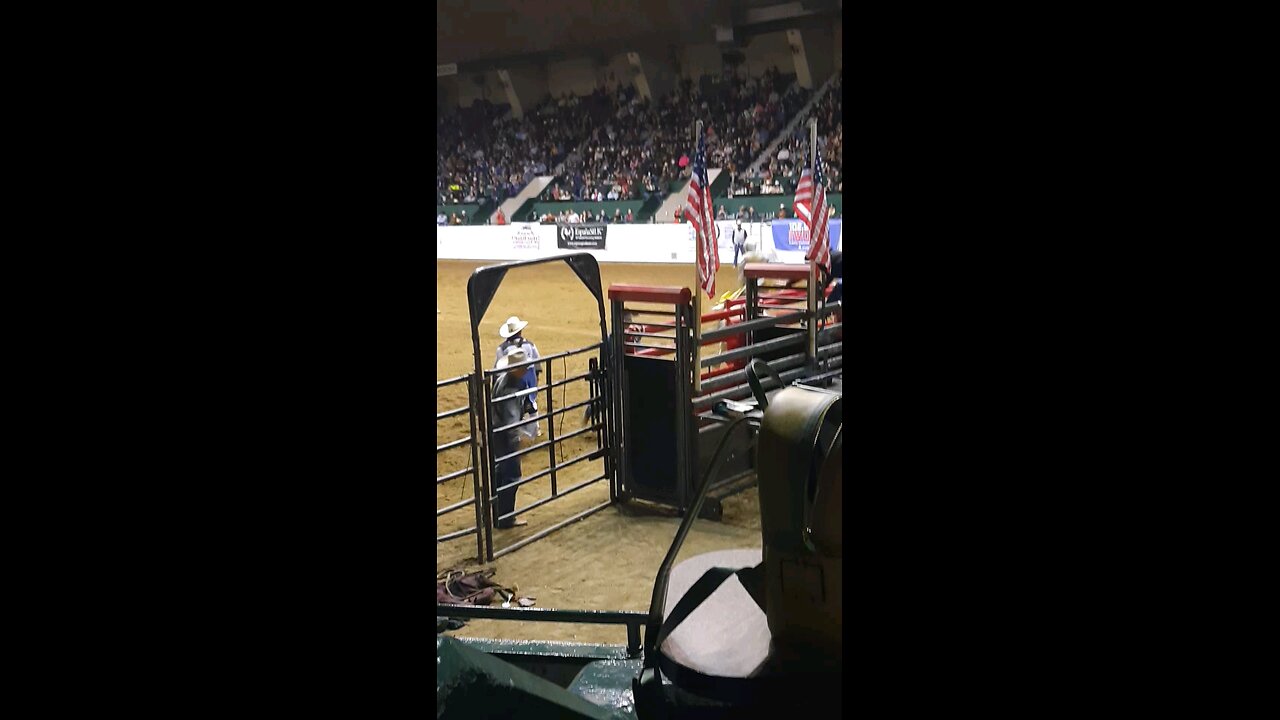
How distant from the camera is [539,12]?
27891 mm

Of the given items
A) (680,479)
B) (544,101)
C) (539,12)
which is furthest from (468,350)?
(544,101)

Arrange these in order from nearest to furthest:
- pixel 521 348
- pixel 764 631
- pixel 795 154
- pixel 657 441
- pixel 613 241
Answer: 1. pixel 764 631
2. pixel 521 348
3. pixel 657 441
4. pixel 613 241
5. pixel 795 154

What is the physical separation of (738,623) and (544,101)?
103 feet

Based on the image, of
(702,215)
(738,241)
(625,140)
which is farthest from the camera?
(625,140)

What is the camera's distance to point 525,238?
→ 23500 millimetres

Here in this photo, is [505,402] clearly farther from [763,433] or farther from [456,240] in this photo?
[456,240]

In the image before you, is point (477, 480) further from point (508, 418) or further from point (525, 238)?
point (525, 238)

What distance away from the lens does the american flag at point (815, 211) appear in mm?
8539

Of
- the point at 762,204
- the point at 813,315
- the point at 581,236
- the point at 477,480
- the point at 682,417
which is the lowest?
the point at 477,480

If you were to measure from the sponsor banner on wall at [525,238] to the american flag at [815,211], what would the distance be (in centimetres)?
1487

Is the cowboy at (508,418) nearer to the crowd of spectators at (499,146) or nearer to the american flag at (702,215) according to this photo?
the american flag at (702,215)

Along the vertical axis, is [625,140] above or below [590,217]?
above

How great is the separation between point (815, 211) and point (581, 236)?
14065 millimetres

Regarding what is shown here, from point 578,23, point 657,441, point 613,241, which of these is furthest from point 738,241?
point 578,23
